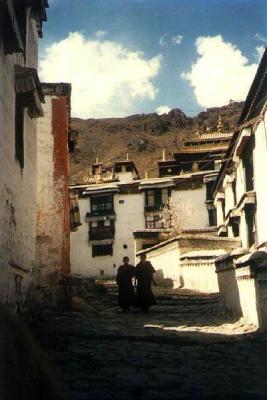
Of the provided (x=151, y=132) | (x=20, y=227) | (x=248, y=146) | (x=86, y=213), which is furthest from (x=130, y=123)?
(x=20, y=227)

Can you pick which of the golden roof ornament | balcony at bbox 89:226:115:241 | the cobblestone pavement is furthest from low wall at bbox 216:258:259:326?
the golden roof ornament

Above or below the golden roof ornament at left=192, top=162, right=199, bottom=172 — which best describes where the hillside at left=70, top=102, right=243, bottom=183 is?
above

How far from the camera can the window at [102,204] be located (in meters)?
39.7

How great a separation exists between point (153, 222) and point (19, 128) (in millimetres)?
31060

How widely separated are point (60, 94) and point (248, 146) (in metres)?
7.19

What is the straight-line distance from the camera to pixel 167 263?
853 inches

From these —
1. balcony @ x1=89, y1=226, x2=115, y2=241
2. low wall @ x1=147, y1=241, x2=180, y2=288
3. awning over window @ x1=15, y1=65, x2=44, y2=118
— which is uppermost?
balcony @ x1=89, y1=226, x2=115, y2=241

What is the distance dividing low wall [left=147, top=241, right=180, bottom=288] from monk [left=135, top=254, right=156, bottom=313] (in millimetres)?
7537

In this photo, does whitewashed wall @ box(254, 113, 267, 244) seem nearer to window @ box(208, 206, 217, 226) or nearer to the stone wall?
the stone wall

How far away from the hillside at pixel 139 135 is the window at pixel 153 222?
3543 cm

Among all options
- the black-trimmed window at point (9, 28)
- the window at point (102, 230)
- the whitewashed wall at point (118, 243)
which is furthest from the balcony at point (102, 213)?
the black-trimmed window at point (9, 28)

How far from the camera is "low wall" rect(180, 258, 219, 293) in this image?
16.8 meters

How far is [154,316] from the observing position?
1141 cm

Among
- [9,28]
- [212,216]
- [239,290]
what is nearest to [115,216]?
[212,216]
